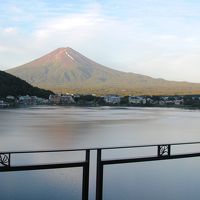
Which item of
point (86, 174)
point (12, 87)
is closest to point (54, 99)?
point (12, 87)

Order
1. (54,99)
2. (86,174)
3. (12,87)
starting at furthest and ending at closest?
(54,99)
(12,87)
(86,174)

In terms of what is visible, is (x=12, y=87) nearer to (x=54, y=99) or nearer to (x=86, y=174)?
(x=54, y=99)

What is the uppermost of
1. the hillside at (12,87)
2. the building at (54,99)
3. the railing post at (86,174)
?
the hillside at (12,87)

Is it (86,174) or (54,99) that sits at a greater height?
(86,174)

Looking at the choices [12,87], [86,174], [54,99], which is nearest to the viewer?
[86,174]

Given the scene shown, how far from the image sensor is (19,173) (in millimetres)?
12992

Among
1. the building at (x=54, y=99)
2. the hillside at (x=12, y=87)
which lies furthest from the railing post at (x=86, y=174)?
the building at (x=54, y=99)

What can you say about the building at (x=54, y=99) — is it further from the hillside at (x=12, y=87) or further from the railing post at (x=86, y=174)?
the railing post at (x=86, y=174)

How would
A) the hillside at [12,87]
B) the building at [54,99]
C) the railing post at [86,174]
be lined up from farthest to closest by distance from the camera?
the building at [54,99] → the hillside at [12,87] → the railing post at [86,174]

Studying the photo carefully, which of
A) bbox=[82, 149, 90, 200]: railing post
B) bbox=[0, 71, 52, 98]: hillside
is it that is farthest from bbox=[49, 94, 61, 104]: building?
bbox=[82, 149, 90, 200]: railing post

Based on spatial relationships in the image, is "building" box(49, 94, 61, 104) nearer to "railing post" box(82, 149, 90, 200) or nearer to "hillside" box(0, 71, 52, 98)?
"hillside" box(0, 71, 52, 98)

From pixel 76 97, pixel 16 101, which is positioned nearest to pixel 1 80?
pixel 16 101

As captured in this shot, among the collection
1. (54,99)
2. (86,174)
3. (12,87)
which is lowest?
(54,99)

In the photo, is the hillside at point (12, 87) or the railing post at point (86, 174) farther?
the hillside at point (12, 87)
